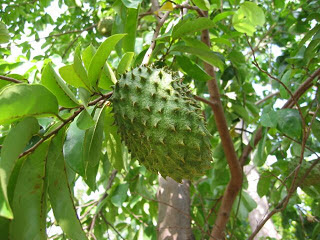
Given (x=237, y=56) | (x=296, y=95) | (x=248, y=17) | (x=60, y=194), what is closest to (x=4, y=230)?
(x=60, y=194)

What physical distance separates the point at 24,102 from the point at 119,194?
220 cm

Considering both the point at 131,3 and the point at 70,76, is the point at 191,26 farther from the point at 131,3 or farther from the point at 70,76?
the point at 70,76

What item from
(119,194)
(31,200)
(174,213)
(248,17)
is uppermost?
(248,17)

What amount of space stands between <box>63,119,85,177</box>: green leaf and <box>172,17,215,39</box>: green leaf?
0.76m

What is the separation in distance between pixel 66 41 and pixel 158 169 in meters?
3.41

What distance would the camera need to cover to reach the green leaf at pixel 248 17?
8.50ft

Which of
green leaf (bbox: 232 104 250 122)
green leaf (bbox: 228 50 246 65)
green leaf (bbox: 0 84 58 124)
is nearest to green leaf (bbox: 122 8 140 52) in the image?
green leaf (bbox: 0 84 58 124)

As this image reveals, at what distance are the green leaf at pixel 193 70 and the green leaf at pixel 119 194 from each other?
1.53 m

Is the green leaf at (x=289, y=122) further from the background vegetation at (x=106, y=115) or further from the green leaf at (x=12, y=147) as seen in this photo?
the green leaf at (x=12, y=147)

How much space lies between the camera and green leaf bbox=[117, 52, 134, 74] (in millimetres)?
1572

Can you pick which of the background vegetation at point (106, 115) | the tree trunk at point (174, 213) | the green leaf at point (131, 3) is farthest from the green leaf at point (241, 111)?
the green leaf at point (131, 3)

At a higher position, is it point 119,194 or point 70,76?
point 70,76

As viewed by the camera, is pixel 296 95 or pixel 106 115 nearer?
pixel 106 115

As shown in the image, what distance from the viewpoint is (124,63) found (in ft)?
5.29
